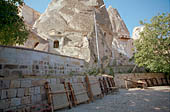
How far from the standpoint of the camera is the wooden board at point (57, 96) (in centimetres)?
401

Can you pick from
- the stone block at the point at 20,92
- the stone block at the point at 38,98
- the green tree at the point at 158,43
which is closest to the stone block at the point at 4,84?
the stone block at the point at 20,92

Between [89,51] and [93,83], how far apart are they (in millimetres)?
6924

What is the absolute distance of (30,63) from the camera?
479cm

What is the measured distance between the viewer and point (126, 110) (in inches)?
157

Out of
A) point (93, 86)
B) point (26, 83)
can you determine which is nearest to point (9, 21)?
point (26, 83)

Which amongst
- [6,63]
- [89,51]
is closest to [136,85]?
[89,51]

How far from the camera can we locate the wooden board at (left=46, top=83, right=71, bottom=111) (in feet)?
13.1

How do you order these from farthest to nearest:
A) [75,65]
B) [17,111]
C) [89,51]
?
[89,51] < [75,65] < [17,111]

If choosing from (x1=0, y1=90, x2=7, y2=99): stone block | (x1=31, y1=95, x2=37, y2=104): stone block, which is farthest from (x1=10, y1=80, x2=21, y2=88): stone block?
(x1=31, y1=95, x2=37, y2=104): stone block

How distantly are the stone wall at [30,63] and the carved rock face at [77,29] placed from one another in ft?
21.3

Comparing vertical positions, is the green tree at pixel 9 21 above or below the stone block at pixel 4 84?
above

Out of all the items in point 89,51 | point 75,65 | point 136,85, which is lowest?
Answer: point 136,85

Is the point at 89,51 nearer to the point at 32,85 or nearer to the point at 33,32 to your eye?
the point at 33,32

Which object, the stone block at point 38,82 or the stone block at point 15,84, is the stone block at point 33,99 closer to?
the stone block at point 38,82
